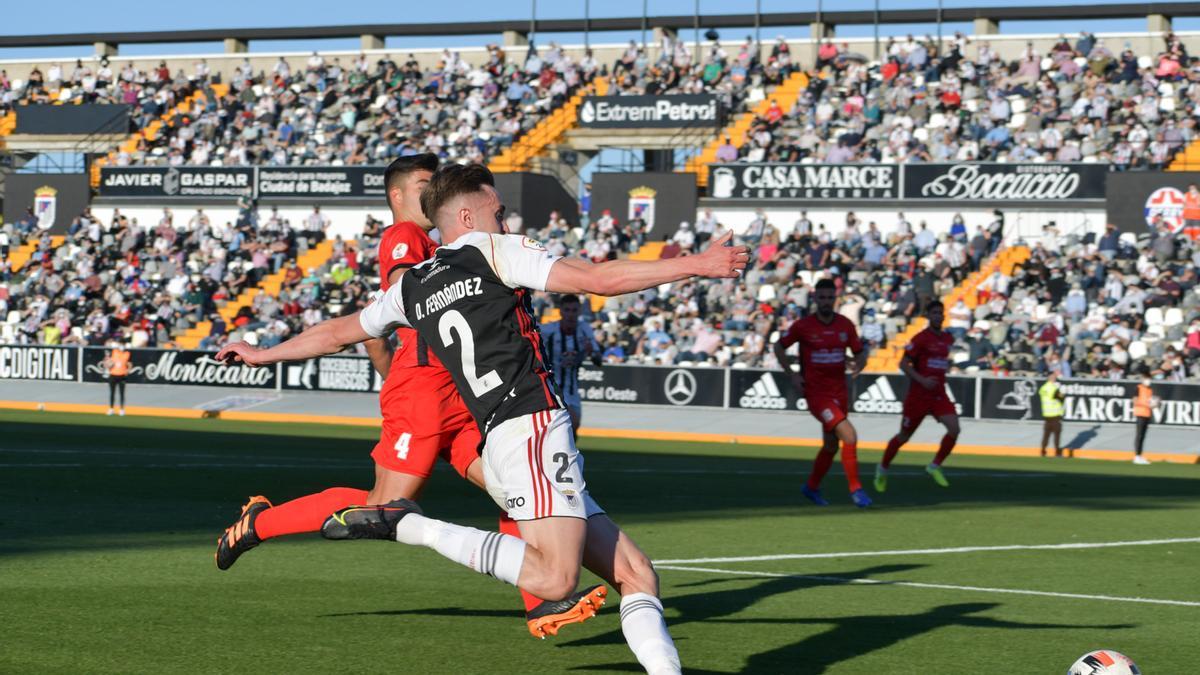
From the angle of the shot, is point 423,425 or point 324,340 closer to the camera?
point 324,340

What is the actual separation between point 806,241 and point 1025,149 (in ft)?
20.1

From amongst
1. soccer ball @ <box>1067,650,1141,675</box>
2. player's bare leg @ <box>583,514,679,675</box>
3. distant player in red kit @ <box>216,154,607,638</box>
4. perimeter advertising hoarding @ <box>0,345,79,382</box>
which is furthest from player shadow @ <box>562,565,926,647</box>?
perimeter advertising hoarding @ <box>0,345,79,382</box>

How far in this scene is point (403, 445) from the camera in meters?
7.97

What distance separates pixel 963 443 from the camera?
32.5m

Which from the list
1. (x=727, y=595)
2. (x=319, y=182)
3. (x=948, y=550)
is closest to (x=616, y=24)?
(x=319, y=182)

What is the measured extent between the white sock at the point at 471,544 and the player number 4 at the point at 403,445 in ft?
5.05

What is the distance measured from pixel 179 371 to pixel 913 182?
781 inches

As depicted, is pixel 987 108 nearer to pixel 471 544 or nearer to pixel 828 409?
pixel 828 409

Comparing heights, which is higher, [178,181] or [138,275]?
[178,181]

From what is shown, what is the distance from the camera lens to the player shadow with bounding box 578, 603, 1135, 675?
280 inches

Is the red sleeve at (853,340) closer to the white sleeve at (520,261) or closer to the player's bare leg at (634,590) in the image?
the player's bare leg at (634,590)

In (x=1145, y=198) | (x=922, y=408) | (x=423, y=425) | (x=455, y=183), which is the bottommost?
(x=922, y=408)

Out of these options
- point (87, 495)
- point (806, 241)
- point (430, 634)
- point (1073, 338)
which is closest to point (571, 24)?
point (806, 241)

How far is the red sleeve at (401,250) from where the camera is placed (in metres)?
8.14
